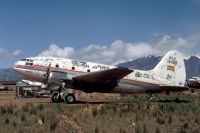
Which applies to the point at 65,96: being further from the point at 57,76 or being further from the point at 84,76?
the point at 84,76

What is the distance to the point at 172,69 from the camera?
1842 inches

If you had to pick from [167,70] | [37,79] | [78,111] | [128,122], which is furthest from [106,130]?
[167,70]

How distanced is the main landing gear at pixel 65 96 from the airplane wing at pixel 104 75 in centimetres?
155

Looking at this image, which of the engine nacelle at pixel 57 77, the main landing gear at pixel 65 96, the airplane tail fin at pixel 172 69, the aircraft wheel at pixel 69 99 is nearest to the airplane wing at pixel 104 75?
the engine nacelle at pixel 57 77

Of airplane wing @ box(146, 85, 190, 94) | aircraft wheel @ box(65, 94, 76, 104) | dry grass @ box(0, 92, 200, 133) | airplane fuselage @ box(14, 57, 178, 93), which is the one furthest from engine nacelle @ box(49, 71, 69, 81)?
airplane wing @ box(146, 85, 190, 94)

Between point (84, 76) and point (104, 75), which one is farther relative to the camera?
point (104, 75)

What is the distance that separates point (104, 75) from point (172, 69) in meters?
11.0

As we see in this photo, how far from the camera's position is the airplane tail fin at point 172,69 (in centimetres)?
4562

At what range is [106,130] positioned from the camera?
22875 millimetres

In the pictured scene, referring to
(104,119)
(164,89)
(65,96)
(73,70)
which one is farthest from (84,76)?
(104,119)

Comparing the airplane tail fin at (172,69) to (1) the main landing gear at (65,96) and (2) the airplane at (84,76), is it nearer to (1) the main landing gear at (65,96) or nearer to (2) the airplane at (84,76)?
(2) the airplane at (84,76)

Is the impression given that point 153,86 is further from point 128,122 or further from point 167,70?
point 128,122

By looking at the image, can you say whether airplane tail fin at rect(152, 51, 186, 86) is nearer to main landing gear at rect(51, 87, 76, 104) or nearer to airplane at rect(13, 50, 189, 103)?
airplane at rect(13, 50, 189, 103)

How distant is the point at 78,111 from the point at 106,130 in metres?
8.82
